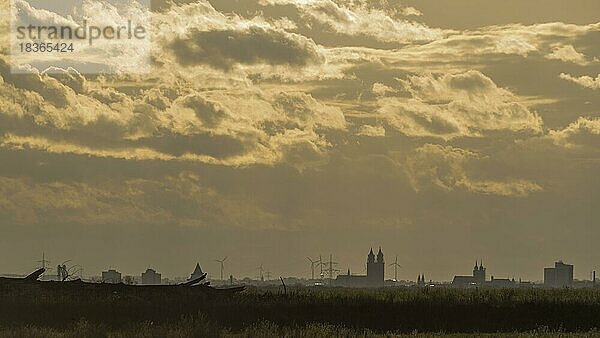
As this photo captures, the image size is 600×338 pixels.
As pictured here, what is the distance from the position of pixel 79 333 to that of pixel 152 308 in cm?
1611

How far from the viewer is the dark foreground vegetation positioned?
186ft

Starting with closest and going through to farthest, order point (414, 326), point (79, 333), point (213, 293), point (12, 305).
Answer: point (79, 333) < point (12, 305) < point (213, 293) < point (414, 326)

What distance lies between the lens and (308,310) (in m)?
67.2

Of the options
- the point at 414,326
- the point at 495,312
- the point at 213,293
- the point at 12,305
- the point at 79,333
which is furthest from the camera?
the point at 495,312

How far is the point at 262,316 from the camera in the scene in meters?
62.7

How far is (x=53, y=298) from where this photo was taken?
5956 centimetres

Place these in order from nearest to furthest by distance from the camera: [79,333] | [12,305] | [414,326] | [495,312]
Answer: [79,333] → [12,305] → [414,326] → [495,312]

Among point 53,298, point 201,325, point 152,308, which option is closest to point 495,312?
point 152,308

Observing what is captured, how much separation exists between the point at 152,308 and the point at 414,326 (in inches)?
611

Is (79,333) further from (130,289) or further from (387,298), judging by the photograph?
(387,298)

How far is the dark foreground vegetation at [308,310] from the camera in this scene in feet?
186

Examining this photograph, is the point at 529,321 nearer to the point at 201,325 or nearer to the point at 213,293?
the point at 213,293

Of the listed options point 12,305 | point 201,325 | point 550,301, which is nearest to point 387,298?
point 550,301

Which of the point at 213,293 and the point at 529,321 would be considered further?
the point at 529,321
